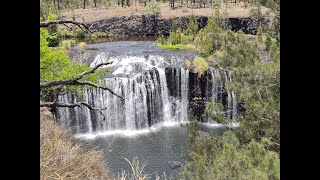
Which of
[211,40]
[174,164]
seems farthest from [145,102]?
[211,40]

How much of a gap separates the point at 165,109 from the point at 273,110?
12400 millimetres

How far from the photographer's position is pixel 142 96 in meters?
20.7

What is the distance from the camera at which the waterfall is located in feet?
63.7

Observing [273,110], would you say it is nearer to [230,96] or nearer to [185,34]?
[230,96]

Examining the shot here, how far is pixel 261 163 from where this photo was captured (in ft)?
27.6

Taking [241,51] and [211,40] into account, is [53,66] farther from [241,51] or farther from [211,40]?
[211,40]

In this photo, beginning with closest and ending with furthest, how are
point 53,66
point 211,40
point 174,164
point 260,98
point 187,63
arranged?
1. point 260,98
2. point 53,66
3. point 174,164
4. point 187,63
5. point 211,40

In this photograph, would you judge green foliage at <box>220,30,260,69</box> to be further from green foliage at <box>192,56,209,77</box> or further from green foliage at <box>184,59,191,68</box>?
green foliage at <box>184,59,191,68</box>

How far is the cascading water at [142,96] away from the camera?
63.7ft

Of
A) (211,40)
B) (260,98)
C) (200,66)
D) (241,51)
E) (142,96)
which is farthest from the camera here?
(211,40)

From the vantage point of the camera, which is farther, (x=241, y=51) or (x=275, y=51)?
(x=241, y=51)

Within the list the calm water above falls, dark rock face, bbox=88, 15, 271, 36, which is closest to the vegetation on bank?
the calm water above falls
